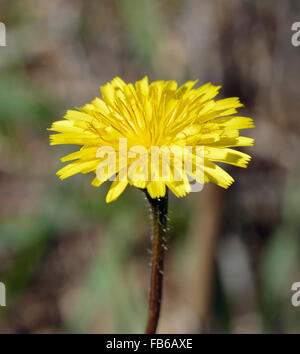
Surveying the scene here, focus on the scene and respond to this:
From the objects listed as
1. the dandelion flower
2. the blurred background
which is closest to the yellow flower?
the dandelion flower

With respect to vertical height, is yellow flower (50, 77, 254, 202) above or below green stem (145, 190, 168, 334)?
above

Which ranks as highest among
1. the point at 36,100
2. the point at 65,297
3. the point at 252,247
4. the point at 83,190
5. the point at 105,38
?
the point at 105,38

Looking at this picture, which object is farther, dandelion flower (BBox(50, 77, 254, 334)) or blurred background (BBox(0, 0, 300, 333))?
blurred background (BBox(0, 0, 300, 333))

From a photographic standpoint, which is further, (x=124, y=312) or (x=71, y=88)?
(x=71, y=88)

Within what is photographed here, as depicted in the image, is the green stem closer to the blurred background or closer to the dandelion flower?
the dandelion flower

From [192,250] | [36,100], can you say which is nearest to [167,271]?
[192,250]

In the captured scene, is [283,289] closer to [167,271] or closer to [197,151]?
[167,271]

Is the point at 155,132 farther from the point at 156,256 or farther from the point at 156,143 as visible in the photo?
the point at 156,256
